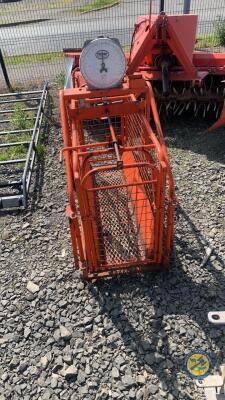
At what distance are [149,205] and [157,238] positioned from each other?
610 mm

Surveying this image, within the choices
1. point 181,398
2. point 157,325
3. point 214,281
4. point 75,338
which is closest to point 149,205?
point 214,281

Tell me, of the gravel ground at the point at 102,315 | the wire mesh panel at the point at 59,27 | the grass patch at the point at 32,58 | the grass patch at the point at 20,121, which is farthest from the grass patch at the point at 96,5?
the gravel ground at the point at 102,315

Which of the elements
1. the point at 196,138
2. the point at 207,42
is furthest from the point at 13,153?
the point at 207,42

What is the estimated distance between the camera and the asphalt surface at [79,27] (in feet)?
43.8

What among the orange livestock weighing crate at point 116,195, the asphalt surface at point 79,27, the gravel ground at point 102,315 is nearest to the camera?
the gravel ground at point 102,315

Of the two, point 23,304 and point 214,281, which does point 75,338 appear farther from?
point 214,281

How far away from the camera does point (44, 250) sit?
15.0 ft

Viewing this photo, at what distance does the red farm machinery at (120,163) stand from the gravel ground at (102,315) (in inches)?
11.4

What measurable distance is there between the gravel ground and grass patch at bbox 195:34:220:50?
317 inches

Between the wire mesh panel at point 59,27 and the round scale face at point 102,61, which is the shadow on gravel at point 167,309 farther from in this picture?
the wire mesh panel at point 59,27

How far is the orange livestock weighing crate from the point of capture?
138 inches

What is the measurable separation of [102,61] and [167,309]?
2.71 m

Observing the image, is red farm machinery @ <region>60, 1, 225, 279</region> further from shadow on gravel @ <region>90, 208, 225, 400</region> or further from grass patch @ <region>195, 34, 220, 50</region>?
grass patch @ <region>195, 34, 220, 50</region>

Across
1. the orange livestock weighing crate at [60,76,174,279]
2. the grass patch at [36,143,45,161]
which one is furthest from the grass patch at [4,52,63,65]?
the orange livestock weighing crate at [60,76,174,279]
